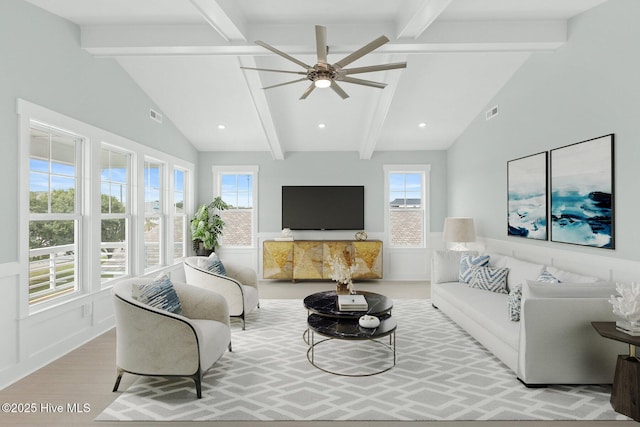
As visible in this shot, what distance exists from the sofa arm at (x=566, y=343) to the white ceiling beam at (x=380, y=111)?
2980 mm

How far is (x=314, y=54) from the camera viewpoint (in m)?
3.99

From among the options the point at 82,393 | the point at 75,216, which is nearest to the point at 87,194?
the point at 75,216

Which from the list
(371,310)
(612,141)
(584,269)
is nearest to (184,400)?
(371,310)

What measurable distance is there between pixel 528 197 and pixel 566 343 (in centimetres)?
223

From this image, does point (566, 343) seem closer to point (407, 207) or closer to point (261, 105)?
point (261, 105)

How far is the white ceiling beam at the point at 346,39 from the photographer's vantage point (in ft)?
12.1

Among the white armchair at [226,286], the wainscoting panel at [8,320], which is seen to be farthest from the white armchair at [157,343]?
the white armchair at [226,286]

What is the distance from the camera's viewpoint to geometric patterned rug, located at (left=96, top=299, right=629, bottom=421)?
245cm

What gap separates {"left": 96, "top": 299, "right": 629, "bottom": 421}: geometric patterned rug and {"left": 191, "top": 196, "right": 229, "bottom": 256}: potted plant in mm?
3259

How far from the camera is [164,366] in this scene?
2654 mm

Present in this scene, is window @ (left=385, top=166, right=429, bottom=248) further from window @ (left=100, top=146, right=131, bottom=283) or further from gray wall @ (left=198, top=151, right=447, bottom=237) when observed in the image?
window @ (left=100, top=146, right=131, bottom=283)

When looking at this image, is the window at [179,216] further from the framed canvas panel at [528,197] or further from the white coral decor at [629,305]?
the white coral decor at [629,305]

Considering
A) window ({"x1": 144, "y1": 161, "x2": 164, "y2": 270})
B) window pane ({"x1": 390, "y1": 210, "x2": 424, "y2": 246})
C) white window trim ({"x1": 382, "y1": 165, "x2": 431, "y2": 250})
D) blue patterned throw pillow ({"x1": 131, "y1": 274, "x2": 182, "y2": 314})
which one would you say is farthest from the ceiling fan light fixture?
window pane ({"x1": 390, "y1": 210, "x2": 424, "y2": 246})

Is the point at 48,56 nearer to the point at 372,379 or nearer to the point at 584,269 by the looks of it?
the point at 372,379
